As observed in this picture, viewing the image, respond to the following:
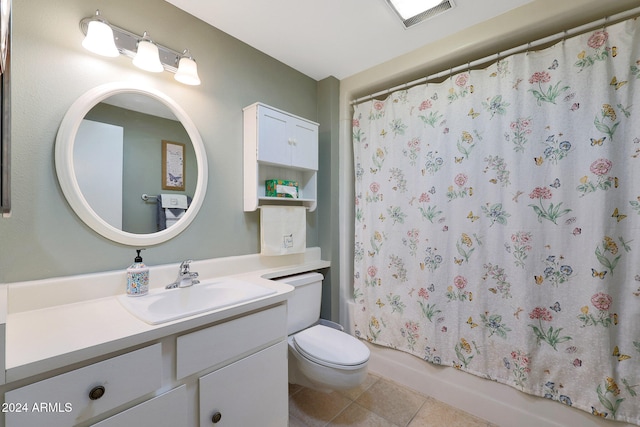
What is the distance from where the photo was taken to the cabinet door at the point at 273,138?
1.66 meters

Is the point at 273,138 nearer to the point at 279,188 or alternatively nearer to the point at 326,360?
the point at 279,188

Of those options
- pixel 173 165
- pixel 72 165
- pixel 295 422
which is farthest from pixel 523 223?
pixel 72 165

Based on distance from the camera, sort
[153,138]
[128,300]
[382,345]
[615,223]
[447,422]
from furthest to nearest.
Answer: [382,345] < [447,422] < [153,138] < [615,223] < [128,300]

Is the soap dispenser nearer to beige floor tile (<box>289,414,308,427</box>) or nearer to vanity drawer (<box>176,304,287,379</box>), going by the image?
vanity drawer (<box>176,304,287,379</box>)

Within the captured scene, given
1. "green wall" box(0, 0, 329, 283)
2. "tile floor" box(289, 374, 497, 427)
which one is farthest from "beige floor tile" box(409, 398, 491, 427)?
"green wall" box(0, 0, 329, 283)

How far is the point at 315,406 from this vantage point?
1668 mm

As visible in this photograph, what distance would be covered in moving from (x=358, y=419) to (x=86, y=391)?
1388 mm

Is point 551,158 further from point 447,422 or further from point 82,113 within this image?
point 82,113

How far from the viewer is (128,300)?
3.68 feet

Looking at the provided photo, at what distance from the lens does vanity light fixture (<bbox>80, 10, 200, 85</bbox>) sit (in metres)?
1.12

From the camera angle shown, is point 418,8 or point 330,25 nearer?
point 418,8

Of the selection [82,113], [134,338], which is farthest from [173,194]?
[134,338]

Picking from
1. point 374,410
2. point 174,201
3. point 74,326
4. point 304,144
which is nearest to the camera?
point 74,326

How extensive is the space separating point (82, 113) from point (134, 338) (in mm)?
983
